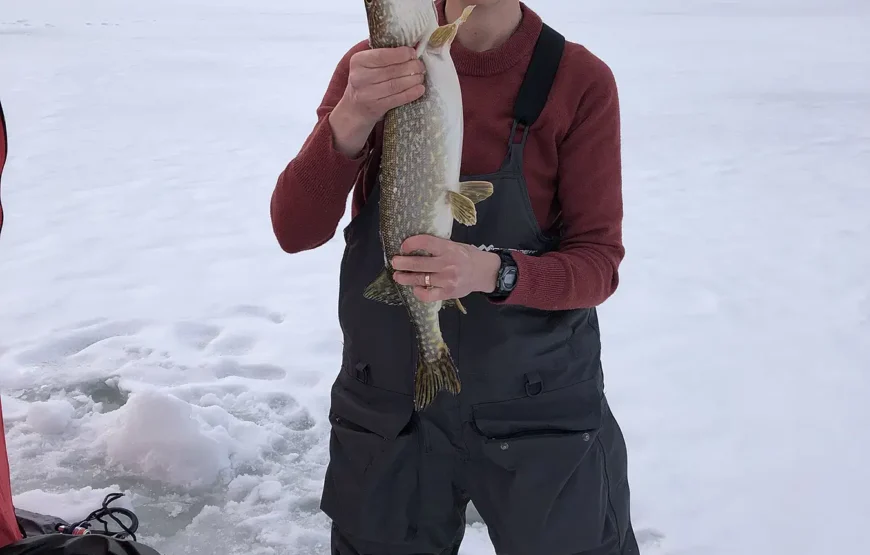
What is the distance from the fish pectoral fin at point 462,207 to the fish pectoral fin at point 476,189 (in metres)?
0.04

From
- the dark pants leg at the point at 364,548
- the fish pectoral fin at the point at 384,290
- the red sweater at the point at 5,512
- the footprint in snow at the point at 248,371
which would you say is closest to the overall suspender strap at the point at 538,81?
the fish pectoral fin at the point at 384,290

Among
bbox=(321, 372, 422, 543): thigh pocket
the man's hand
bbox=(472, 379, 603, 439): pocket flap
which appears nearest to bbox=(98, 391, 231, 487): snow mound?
bbox=(321, 372, 422, 543): thigh pocket

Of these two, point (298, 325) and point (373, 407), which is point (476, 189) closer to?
point (373, 407)

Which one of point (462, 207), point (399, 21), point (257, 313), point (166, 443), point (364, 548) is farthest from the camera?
point (257, 313)

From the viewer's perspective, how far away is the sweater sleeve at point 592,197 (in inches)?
60.6

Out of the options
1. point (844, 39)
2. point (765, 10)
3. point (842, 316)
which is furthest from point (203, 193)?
point (765, 10)

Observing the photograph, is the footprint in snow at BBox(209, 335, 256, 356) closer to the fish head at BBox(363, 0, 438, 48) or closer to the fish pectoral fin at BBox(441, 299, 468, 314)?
the fish pectoral fin at BBox(441, 299, 468, 314)

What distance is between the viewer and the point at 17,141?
7.61 m

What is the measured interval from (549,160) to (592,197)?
0.13 metres

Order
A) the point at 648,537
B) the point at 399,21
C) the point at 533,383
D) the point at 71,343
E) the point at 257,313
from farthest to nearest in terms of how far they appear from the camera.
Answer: the point at 257,313, the point at 71,343, the point at 648,537, the point at 533,383, the point at 399,21

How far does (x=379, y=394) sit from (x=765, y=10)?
23559mm

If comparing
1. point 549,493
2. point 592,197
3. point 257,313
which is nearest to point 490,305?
point 592,197

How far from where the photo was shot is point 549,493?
5.33ft

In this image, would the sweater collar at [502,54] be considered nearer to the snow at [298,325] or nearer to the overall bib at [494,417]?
the overall bib at [494,417]
